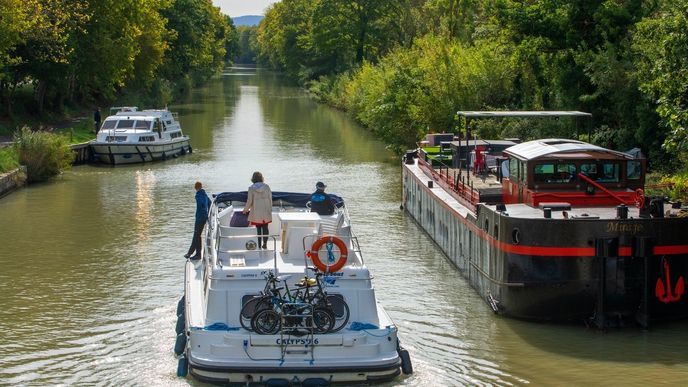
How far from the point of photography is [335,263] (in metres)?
17.7

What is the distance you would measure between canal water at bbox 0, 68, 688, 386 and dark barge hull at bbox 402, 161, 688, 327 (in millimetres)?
411

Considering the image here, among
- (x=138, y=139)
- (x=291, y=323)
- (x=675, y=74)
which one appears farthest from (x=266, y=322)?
(x=138, y=139)

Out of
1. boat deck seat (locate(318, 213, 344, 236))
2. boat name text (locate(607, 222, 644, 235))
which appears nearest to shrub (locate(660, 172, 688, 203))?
boat name text (locate(607, 222, 644, 235))

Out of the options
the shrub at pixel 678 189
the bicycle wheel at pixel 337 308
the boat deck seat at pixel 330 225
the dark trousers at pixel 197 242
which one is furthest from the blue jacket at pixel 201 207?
the shrub at pixel 678 189

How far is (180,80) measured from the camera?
10950cm

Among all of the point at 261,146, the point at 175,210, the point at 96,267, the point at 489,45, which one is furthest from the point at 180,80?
the point at 96,267

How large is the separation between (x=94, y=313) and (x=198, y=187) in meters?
3.38

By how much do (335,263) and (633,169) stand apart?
818cm

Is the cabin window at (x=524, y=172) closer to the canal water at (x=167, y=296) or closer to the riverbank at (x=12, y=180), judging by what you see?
the canal water at (x=167, y=296)

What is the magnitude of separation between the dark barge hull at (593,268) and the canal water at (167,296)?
41cm

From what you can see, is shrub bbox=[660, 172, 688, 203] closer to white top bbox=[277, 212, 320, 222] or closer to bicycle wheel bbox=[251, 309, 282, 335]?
white top bbox=[277, 212, 320, 222]

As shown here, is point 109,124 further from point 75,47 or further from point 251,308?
point 251,308

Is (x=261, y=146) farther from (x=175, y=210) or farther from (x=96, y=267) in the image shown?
(x=96, y=267)

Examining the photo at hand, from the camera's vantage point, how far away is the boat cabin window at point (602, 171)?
22906 millimetres
